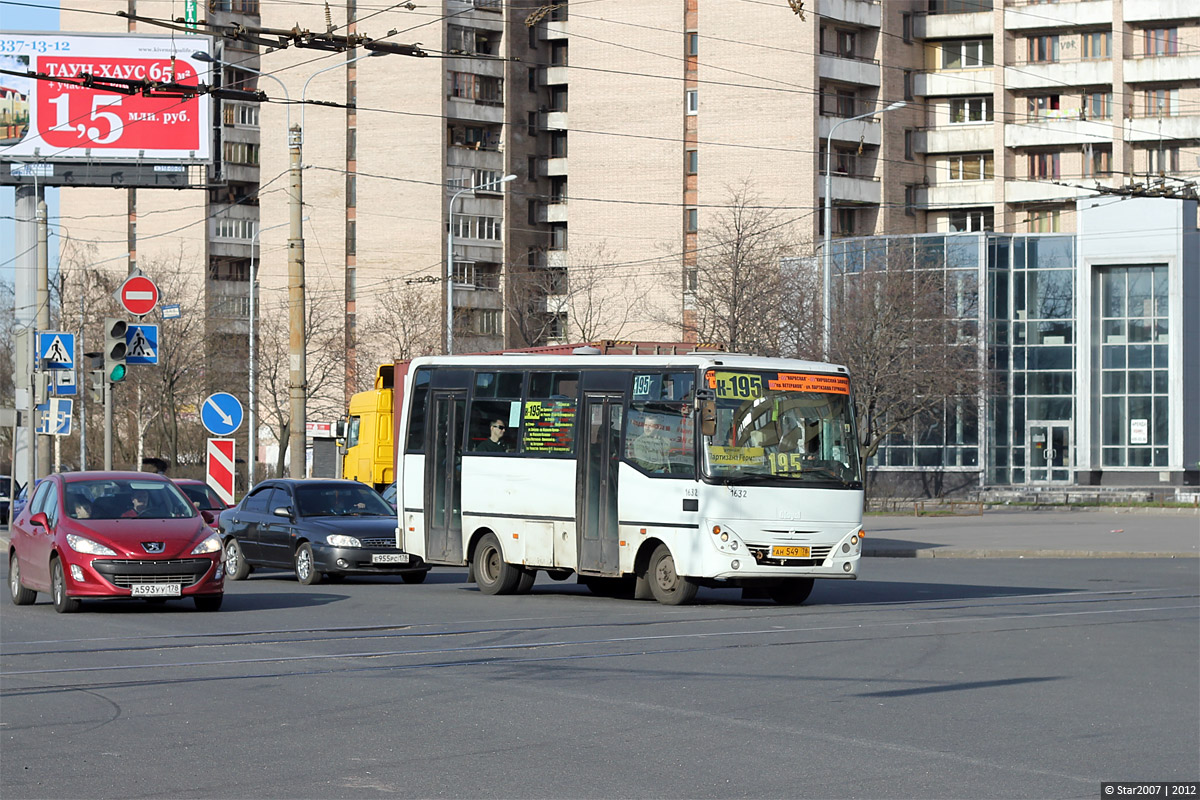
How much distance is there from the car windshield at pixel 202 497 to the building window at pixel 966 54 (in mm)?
58612

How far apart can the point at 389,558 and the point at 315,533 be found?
1086 millimetres

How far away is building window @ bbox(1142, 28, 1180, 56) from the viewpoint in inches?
3017

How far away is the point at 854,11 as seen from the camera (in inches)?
3004

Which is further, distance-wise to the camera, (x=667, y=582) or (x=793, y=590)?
(x=793, y=590)

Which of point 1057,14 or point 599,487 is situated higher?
point 1057,14

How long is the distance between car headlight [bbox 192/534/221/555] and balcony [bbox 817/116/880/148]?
2366 inches

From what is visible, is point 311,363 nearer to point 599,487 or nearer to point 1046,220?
point 1046,220

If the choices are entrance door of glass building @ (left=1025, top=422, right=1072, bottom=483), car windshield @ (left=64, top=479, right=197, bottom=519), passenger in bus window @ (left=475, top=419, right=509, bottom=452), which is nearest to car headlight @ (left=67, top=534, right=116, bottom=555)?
car windshield @ (left=64, top=479, right=197, bottom=519)

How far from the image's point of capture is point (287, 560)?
23391 millimetres

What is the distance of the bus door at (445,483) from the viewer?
21562mm

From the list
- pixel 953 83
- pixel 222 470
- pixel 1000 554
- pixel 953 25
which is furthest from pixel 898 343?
pixel 222 470

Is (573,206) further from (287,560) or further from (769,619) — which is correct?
(769,619)

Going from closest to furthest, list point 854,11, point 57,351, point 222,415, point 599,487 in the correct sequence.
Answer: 1. point 599,487
2. point 222,415
3. point 57,351
4. point 854,11

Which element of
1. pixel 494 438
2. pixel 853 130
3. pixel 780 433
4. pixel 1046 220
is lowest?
pixel 494 438
